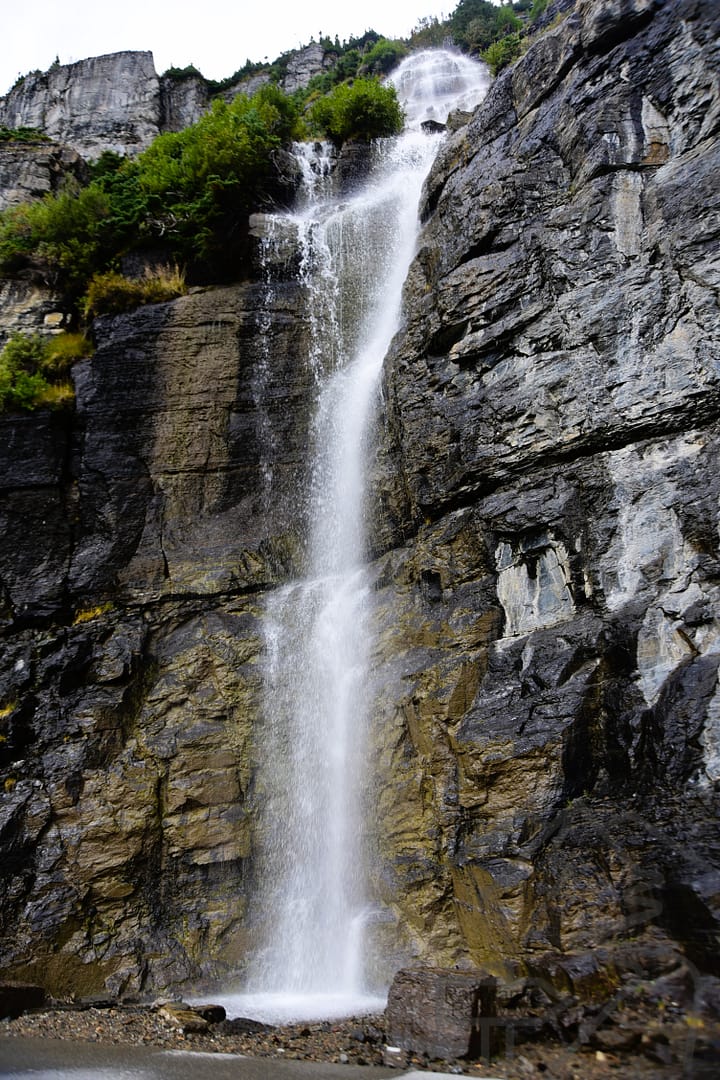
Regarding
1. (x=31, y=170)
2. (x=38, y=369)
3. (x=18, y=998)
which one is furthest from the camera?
(x=31, y=170)

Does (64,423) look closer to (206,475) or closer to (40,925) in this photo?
(206,475)

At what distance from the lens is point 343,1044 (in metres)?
6.81

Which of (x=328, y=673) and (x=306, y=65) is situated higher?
(x=306, y=65)

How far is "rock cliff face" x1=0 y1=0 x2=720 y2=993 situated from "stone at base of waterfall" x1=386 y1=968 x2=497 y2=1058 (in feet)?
3.43

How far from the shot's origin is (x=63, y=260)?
1689 cm

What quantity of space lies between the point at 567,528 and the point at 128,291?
432 inches

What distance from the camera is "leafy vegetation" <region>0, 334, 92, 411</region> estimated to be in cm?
1441

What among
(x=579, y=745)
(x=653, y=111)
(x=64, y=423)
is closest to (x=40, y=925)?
(x=579, y=745)

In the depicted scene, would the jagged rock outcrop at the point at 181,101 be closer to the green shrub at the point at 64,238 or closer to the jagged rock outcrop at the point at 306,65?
the jagged rock outcrop at the point at 306,65

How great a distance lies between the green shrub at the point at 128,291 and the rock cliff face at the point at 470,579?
117cm

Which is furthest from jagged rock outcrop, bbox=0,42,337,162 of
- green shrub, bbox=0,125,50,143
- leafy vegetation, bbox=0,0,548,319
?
leafy vegetation, bbox=0,0,548,319

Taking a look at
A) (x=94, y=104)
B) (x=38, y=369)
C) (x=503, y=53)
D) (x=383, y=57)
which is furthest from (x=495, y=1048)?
(x=383, y=57)

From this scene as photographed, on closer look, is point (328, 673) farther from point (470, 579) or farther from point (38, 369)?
point (38, 369)

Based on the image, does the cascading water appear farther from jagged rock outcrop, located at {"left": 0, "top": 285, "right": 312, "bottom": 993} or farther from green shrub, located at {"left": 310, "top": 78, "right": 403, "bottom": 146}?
green shrub, located at {"left": 310, "top": 78, "right": 403, "bottom": 146}
